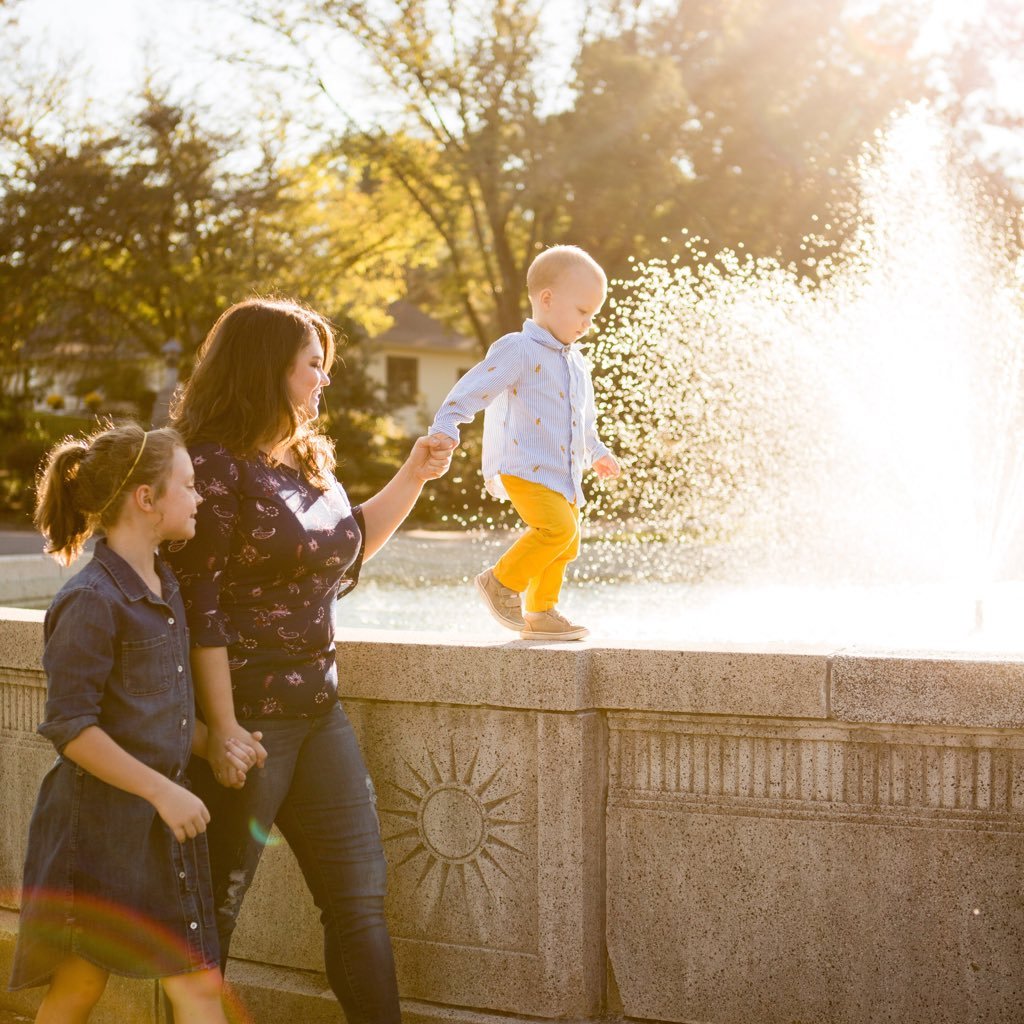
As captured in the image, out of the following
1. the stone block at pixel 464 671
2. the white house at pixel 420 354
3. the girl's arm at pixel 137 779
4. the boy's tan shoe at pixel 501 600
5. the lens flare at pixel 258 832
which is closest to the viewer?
the girl's arm at pixel 137 779

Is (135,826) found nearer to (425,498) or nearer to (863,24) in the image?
(425,498)

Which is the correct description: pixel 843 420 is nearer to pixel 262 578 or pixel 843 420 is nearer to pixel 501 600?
pixel 501 600

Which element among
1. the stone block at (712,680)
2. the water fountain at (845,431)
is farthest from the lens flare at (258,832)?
the water fountain at (845,431)

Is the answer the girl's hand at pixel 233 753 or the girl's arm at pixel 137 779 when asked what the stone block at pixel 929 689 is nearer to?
the girl's hand at pixel 233 753

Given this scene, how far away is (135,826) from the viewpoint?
2951mm

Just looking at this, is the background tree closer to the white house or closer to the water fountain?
the water fountain

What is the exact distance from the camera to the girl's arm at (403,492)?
3662 millimetres

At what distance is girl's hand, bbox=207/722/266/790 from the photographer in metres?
3.09

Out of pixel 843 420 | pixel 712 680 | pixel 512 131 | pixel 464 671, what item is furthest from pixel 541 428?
pixel 512 131

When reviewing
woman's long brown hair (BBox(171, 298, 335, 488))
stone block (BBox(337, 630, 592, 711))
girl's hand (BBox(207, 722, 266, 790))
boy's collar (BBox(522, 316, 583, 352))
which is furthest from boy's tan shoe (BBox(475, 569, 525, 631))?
girl's hand (BBox(207, 722, 266, 790))

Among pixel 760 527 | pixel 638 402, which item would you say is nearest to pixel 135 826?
pixel 760 527

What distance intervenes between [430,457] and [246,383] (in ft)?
2.14

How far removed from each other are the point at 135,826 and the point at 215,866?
0.34m

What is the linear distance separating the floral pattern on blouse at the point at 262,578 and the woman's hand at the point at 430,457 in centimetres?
46
